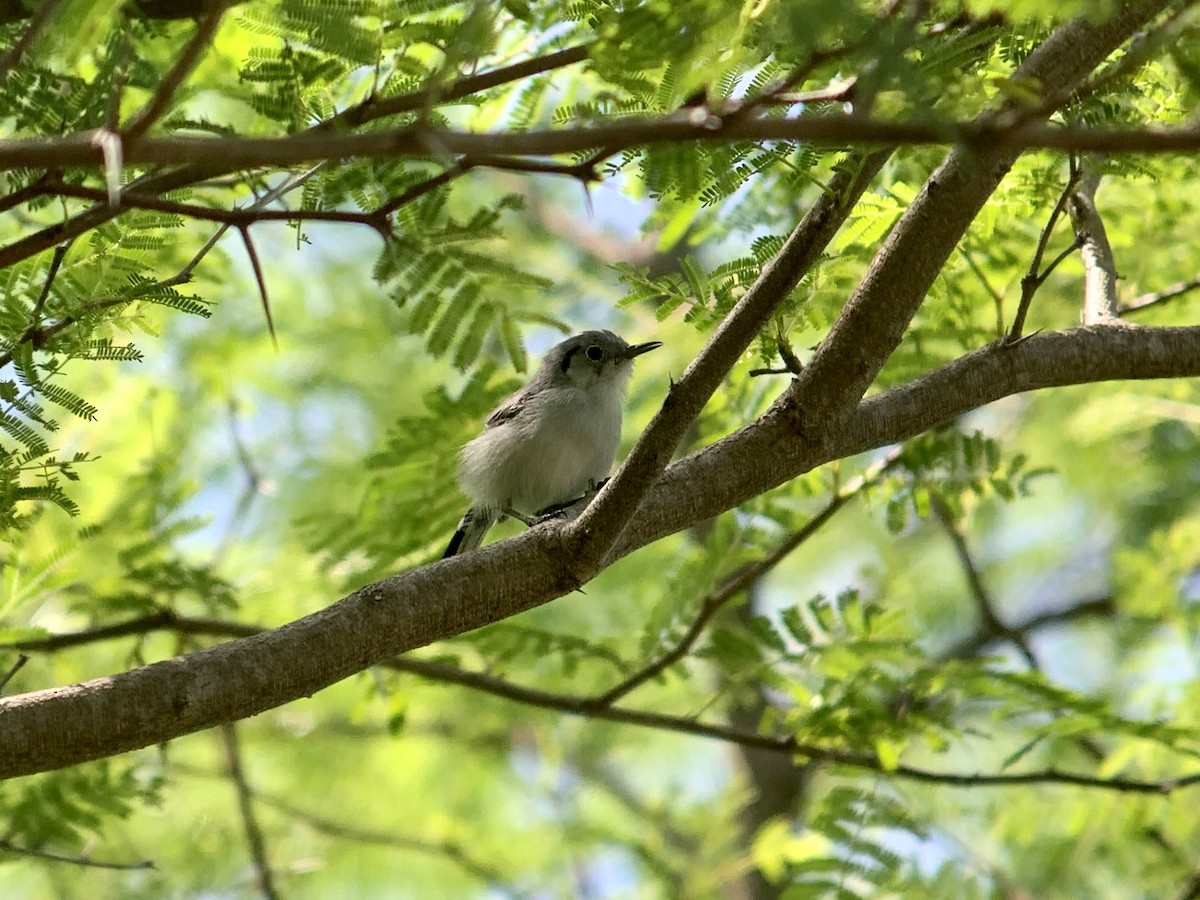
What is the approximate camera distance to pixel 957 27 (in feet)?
8.84

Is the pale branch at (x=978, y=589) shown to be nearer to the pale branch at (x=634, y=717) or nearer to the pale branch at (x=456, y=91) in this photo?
the pale branch at (x=634, y=717)

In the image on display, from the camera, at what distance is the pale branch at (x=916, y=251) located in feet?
8.16

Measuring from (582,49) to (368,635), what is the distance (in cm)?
121

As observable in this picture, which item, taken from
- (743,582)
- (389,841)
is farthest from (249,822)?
(743,582)

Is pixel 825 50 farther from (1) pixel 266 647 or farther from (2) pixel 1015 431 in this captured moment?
(2) pixel 1015 431

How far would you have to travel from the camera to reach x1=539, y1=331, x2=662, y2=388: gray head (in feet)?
19.4

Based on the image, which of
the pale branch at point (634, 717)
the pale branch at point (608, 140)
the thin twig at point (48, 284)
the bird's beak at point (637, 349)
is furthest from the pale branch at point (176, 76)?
the bird's beak at point (637, 349)

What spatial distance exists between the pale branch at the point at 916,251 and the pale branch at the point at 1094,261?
837 mm

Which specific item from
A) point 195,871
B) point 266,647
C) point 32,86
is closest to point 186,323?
point 195,871

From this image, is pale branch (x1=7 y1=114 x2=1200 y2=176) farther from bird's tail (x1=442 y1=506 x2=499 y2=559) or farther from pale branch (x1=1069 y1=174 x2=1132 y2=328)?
bird's tail (x1=442 y1=506 x2=499 y2=559)

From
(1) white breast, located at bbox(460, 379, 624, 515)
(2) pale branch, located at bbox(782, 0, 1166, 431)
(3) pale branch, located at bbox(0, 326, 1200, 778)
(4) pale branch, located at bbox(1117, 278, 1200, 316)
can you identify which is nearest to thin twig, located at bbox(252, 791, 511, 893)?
(1) white breast, located at bbox(460, 379, 624, 515)

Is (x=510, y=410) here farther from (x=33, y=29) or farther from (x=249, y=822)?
(x=33, y=29)

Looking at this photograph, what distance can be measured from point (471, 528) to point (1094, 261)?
8.78ft

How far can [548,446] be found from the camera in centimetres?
548
